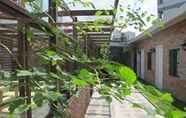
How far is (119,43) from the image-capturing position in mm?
30938

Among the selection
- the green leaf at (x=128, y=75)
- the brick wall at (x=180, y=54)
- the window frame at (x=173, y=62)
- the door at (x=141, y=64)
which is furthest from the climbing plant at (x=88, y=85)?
the door at (x=141, y=64)

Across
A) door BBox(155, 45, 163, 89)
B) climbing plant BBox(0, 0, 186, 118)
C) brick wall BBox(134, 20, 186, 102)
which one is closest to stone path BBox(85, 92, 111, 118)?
brick wall BBox(134, 20, 186, 102)

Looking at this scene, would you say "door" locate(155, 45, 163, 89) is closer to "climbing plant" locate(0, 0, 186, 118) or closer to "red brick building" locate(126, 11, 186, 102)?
"red brick building" locate(126, 11, 186, 102)

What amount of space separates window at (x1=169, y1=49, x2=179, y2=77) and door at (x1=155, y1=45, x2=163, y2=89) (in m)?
1.75

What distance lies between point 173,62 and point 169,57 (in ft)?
1.90

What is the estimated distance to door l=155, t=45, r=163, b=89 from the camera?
16958 mm

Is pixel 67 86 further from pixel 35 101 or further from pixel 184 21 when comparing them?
pixel 184 21

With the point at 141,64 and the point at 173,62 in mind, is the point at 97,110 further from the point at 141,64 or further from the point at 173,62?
the point at 141,64

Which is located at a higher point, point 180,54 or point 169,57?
point 180,54

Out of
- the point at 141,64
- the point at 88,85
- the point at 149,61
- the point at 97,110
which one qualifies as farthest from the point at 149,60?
the point at 88,85

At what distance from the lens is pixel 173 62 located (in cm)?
→ 1479

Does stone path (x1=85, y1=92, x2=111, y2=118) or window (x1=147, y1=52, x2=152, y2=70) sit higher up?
window (x1=147, y1=52, x2=152, y2=70)

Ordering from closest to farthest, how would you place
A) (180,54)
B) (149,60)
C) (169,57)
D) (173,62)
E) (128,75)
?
(128,75) < (180,54) < (173,62) < (169,57) < (149,60)

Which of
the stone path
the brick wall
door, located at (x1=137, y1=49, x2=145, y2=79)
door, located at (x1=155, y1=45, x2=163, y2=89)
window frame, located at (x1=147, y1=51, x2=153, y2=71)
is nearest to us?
the stone path
